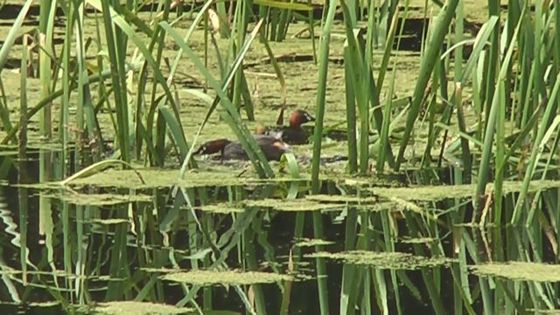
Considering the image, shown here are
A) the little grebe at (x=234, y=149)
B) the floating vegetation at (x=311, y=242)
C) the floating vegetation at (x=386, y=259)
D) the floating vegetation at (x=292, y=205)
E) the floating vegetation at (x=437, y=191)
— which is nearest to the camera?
the floating vegetation at (x=386, y=259)

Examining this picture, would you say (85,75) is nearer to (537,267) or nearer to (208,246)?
(208,246)

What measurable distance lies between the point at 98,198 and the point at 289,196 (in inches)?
A: 15.0

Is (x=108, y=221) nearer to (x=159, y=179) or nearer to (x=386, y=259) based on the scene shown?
(x=159, y=179)

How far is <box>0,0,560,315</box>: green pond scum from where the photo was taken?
2258mm

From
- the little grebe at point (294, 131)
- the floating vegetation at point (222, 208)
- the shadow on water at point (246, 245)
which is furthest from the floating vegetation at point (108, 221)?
the little grebe at point (294, 131)

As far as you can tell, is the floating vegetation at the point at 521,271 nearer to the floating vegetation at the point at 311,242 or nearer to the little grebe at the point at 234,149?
the floating vegetation at the point at 311,242

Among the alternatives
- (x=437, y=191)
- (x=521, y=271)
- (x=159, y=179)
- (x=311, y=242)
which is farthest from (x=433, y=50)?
(x=159, y=179)

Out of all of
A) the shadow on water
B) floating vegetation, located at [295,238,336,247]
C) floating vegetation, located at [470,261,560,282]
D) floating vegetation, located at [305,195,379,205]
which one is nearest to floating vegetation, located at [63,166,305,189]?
the shadow on water

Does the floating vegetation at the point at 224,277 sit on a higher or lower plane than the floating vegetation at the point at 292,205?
lower

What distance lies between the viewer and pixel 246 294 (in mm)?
2232

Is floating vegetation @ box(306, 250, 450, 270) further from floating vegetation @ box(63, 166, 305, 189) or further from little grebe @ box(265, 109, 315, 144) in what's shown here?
little grebe @ box(265, 109, 315, 144)

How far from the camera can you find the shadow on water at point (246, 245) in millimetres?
2221

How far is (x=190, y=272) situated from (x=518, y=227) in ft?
2.29

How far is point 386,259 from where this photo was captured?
245 centimetres
